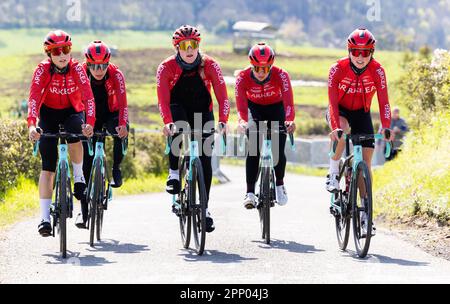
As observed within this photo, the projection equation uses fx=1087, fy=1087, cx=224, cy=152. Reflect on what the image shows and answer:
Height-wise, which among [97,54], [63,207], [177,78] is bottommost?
[63,207]

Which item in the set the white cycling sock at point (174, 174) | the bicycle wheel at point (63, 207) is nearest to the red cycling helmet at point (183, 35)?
the white cycling sock at point (174, 174)

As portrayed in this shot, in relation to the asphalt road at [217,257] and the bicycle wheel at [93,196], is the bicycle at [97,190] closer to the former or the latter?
the bicycle wheel at [93,196]

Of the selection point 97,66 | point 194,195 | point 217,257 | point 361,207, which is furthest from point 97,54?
point 361,207

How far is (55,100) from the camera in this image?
10.4 metres

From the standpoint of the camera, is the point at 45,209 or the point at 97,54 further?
the point at 97,54

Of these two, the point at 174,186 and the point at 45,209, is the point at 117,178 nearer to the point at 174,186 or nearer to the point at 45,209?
the point at 174,186

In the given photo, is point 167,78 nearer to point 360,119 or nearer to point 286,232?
point 360,119

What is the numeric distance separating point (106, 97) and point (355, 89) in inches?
111

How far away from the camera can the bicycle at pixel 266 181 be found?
11.3 meters

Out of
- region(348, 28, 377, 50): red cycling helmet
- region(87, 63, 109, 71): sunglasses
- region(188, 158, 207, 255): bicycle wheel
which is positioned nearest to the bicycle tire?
region(188, 158, 207, 255): bicycle wheel

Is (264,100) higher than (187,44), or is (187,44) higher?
(187,44)

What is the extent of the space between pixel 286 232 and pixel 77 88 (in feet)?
11.1

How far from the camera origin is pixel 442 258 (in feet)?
33.6

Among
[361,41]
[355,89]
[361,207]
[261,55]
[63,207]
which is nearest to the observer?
[63,207]
